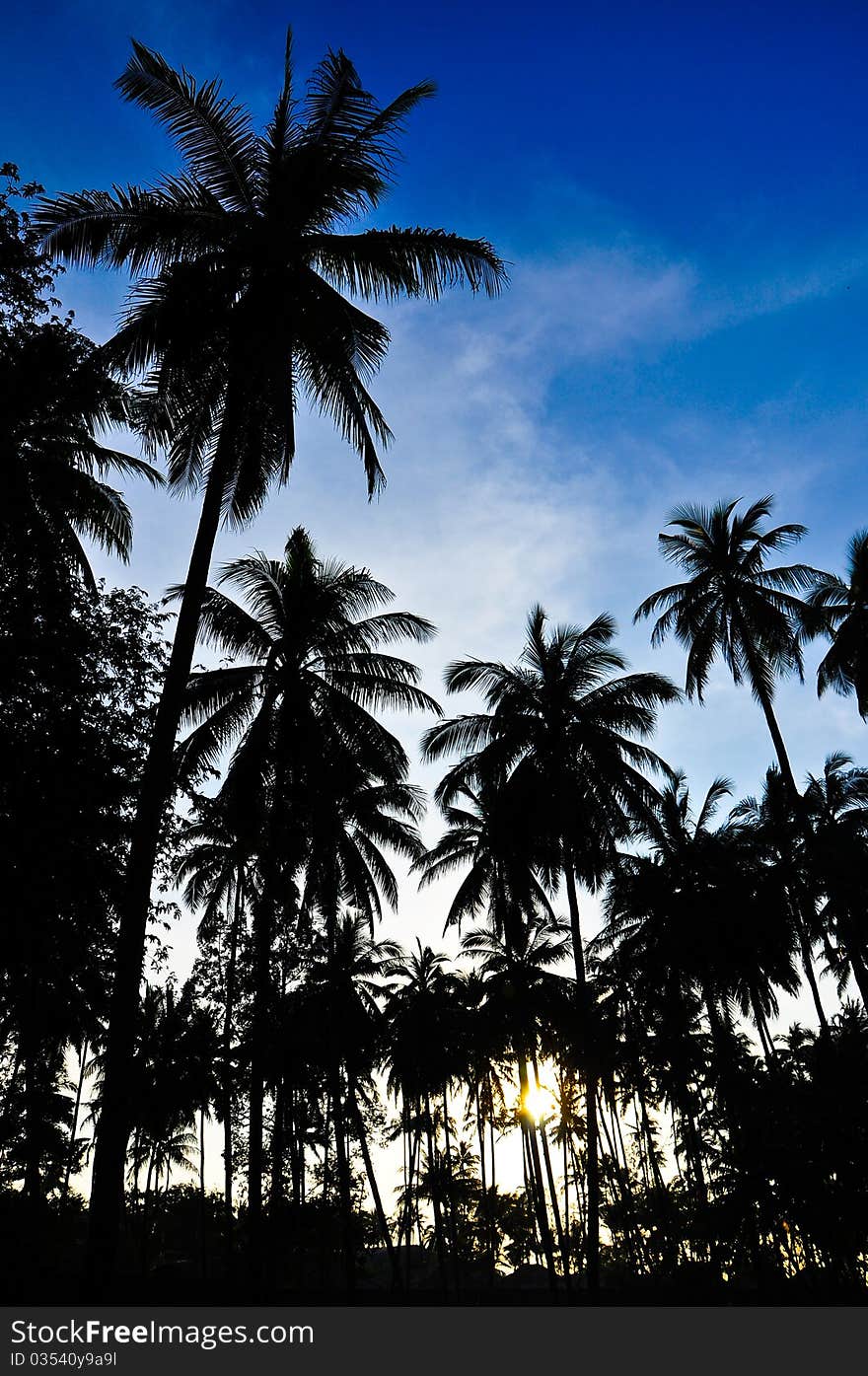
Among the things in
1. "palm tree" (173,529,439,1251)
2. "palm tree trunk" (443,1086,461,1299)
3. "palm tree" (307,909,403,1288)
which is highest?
"palm tree" (173,529,439,1251)

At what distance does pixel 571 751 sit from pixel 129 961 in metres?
17.4

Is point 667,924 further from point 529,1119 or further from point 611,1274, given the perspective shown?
point 611,1274

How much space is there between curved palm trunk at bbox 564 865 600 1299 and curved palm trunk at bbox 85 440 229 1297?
16.4m

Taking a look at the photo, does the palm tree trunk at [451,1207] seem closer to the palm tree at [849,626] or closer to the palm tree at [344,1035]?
the palm tree at [344,1035]

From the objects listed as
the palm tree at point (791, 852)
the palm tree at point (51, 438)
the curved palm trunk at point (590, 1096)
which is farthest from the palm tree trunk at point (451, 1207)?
the palm tree at point (51, 438)

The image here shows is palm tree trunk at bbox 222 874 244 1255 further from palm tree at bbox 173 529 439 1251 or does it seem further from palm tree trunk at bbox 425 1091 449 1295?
palm tree trunk at bbox 425 1091 449 1295

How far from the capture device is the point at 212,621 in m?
22.1

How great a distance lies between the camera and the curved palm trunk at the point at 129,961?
378 inches

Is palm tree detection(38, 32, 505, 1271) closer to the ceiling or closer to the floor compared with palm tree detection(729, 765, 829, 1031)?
closer to the ceiling

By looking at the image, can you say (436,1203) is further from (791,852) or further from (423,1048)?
(791,852)

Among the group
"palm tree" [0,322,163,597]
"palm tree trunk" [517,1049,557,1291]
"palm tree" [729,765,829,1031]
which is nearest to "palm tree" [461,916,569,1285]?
"palm tree trunk" [517,1049,557,1291]

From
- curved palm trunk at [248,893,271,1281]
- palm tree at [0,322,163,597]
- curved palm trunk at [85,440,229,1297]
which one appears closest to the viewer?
curved palm trunk at [85,440,229,1297]

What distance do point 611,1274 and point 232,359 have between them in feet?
135

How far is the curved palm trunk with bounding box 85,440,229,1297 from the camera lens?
31.5ft
